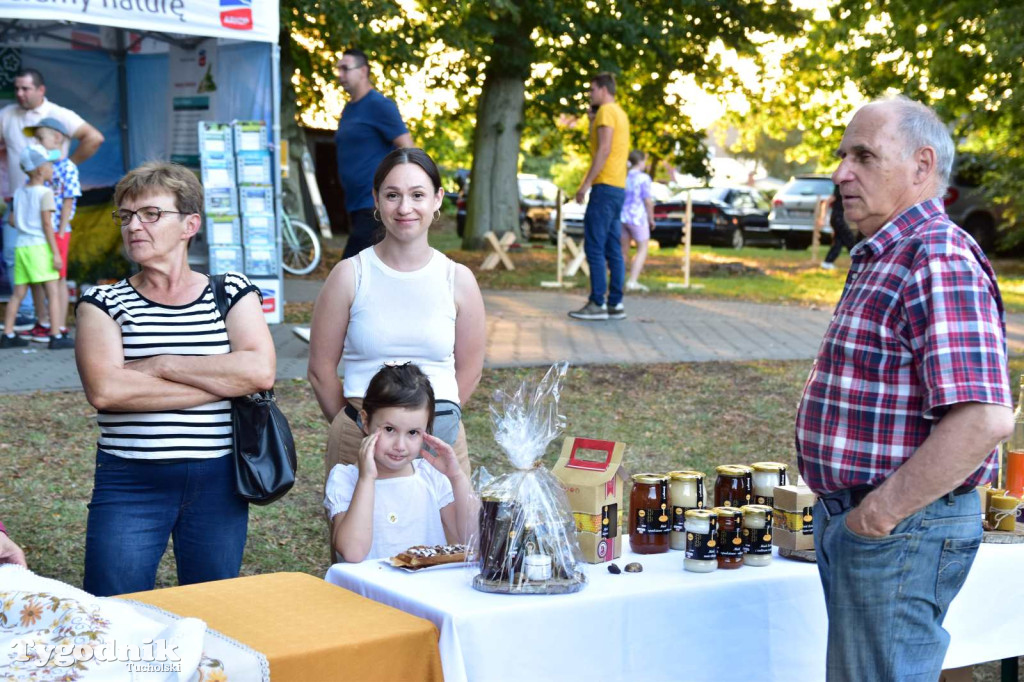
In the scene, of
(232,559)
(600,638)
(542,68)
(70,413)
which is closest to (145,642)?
(600,638)

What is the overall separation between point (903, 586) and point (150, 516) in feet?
6.90

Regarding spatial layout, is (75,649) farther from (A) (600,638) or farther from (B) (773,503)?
(B) (773,503)

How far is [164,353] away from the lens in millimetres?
3379

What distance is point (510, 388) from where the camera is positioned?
3.18 metres

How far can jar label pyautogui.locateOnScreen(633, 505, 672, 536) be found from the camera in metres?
3.25

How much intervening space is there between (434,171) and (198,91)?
7763 millimetres

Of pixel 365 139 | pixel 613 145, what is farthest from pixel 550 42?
pixel 365 139

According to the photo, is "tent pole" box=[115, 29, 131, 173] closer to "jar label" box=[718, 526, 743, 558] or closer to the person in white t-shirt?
the person in white t-shirt

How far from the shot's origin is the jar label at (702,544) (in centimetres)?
304

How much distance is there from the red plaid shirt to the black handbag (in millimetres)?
1578

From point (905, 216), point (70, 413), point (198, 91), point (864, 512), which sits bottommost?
point (70, 413)

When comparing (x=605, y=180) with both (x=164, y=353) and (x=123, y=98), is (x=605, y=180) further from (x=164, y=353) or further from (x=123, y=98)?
(x=164, y=353)

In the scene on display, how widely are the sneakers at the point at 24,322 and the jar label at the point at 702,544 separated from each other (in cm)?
779

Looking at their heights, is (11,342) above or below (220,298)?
below
